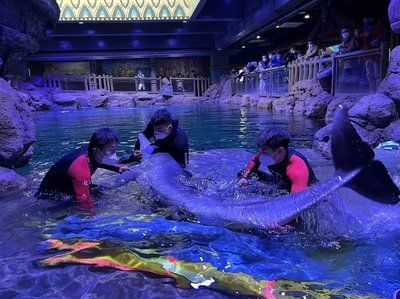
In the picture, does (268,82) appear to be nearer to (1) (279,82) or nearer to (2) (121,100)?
(1) (279,82)

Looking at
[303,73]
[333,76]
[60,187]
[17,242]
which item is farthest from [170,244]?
[303,73]

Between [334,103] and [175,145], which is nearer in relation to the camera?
[175,145]

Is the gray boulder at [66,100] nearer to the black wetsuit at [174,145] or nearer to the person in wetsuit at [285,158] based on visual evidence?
the black wetsuit at [174,145]

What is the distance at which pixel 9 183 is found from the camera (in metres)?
4.50

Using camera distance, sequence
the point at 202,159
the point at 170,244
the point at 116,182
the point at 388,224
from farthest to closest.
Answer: the point at 202,159, the point at 116,182, the point at 388,224, the point at 170,244

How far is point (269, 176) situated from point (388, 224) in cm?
155

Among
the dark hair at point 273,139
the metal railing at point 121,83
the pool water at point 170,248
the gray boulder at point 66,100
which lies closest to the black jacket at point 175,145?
the pool water at point 170,248

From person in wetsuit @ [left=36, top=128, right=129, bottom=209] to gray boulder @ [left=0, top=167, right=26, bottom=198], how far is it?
742 mm

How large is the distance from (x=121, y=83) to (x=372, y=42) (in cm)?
2275

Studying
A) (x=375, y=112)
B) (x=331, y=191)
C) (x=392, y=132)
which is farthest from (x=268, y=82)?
(x=331, y=191)

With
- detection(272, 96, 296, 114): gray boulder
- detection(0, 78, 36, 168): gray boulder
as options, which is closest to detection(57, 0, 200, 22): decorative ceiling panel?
detection(272, 96, 296, 114): gray boulder

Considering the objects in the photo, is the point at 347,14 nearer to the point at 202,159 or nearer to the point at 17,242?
the point at 202,159

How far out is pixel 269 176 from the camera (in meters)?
4.39

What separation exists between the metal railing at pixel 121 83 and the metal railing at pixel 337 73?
11.9 m
